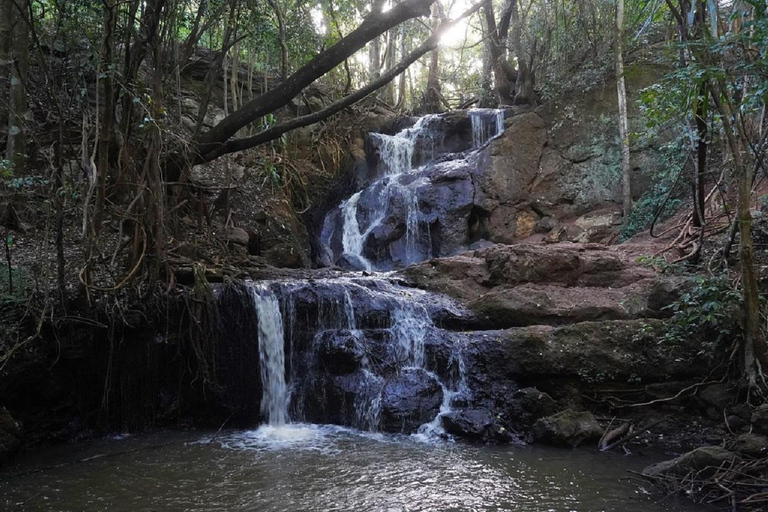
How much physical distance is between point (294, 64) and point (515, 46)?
6983 mm

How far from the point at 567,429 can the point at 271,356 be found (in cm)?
447

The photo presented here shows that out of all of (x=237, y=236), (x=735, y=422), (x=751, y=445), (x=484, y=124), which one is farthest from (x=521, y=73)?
(x=751, y=445)

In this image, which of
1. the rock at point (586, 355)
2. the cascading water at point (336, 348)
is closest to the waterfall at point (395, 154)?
the cascading water at point (336, 348)

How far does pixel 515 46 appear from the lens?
617 inches

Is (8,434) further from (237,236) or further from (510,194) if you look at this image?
(510,194)

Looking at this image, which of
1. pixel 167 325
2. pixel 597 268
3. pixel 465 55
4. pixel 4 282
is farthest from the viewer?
pixel 465 55

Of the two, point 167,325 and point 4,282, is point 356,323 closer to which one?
point 167,325

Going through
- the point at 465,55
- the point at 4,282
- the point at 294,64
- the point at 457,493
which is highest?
the point at 465,55

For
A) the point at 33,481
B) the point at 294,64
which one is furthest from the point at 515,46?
Answer: the point at 33,481

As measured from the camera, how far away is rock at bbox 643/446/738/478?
16.2 feet

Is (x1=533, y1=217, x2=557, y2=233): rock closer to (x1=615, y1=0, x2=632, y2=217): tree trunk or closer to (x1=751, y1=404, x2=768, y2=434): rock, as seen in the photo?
(x1=615, y1=0, x2=632, y2=217): tree trunk

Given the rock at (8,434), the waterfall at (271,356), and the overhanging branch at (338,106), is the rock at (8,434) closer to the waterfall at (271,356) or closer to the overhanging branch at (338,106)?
the waterfall at (271,356)

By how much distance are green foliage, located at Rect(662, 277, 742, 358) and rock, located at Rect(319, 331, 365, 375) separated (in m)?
4.26

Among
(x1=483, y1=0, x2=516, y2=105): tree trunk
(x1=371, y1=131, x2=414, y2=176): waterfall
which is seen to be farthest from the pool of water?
(x1=483, y1=0, x2=516, y2=105): tree trunk
